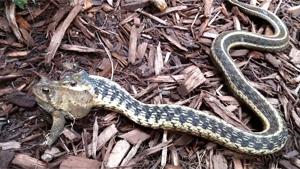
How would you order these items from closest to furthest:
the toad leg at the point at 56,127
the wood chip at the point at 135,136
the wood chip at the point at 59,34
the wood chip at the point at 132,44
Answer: the toad leg at the point at 56,127, the wood chip at the point at 135,136, the wood chip at the point at 59,34, the wood chip at the point at 132,44

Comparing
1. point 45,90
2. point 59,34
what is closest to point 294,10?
point 59,34

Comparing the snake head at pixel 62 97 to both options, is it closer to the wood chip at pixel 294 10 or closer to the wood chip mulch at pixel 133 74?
the wood chip mulch at pixel 133 74

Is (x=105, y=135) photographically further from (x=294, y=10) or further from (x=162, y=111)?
(x=294, y=10)

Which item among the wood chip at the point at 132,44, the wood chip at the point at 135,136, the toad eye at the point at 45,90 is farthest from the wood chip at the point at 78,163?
the wood chip at the point at 132,44

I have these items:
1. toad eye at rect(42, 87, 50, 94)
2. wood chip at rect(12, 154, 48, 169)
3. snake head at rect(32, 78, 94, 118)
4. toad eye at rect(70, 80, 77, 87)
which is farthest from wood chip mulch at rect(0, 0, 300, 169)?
toad eye at rect(70, 80, 77, 87)

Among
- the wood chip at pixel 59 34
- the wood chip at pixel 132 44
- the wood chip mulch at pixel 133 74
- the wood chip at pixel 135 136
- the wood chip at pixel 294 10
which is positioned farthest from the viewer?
the wood chip at pixel 294 10

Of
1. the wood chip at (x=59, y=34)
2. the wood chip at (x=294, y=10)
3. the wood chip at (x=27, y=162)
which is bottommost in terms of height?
the wood chip at (x=294, y=10)

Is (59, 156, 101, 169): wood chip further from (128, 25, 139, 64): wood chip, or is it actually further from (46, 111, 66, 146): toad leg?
(128, 25, 139, 64): wood chip
